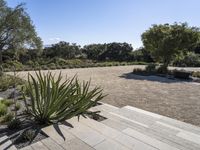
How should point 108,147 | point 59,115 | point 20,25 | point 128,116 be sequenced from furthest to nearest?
point 20,25 → point 128,116 → point 59,115 → point 108,147

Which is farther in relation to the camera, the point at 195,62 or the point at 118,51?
the point at 118,51

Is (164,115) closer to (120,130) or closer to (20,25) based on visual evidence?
(120,130)

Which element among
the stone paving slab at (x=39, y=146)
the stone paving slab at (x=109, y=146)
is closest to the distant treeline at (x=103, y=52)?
the stone paving slab at (x=39, y=146)

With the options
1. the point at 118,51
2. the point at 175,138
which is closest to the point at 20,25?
the point at 175,138

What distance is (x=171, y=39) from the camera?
1505 centimetres

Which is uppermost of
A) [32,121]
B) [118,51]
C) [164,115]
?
[118,51]

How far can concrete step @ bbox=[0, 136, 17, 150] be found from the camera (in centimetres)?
301

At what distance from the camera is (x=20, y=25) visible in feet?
37.0

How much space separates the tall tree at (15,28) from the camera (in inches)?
436

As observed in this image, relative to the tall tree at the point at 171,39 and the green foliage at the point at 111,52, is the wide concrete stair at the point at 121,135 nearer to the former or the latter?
the tall tree at the point at 171,39

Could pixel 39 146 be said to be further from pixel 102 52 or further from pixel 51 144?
pixel 102 52

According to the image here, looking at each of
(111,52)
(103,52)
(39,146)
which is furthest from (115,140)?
(103,52)

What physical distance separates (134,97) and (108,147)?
183 inches

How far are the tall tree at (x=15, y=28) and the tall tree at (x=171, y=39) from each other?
32.9 ft
